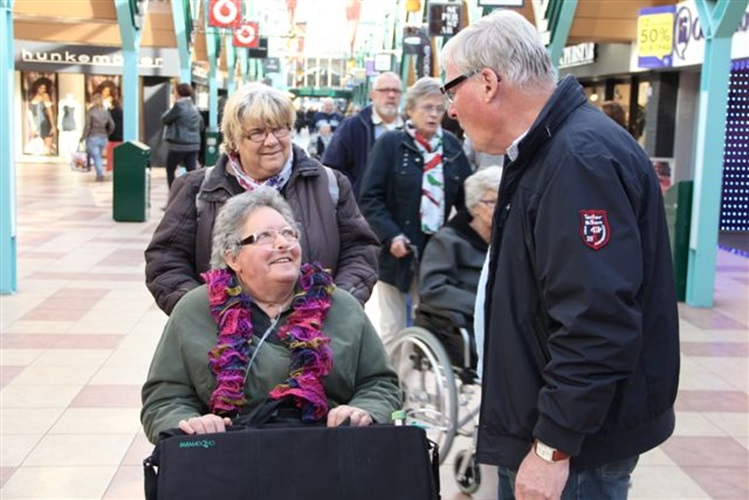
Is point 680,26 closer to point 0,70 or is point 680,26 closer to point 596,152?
point 0,70

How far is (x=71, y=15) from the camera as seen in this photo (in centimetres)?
1656

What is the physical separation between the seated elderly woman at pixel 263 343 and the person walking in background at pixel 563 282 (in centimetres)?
77

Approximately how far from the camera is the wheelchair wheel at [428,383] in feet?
14.8

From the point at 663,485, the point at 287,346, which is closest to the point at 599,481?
the point at 287,346

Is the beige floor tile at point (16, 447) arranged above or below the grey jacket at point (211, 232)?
below

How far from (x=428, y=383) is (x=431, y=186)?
1115 mm

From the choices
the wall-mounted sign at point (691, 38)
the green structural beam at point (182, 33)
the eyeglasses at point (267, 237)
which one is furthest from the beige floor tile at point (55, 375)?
the green structural beam at point (182, 33)

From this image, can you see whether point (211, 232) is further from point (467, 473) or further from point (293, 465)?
point (467, 473)

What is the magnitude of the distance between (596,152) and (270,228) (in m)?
1.32

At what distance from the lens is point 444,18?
17859mm

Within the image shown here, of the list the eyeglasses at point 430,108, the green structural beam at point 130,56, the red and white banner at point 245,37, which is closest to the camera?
the eyeglasses at point 430,108

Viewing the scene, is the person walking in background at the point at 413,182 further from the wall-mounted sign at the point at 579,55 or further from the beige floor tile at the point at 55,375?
the wall-mounted sign at the point at 579,55

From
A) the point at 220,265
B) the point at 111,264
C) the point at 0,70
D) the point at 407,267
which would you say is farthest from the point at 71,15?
the point at 220,265

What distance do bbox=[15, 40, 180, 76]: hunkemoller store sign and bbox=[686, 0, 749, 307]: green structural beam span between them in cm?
2104
